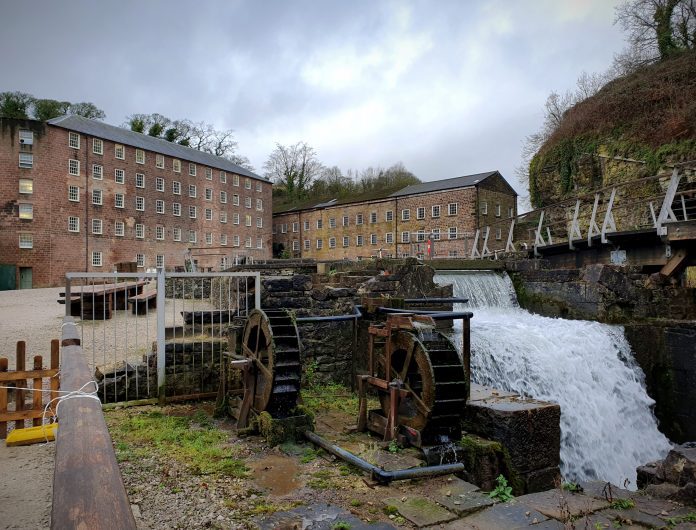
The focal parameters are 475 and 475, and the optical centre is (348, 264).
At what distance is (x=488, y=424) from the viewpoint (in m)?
5.25

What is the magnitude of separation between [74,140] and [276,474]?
140 feet

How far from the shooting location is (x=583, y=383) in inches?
360

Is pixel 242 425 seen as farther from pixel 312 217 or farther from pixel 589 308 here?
pixel 312 217

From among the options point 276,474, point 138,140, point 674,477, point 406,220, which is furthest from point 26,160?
point 674,477

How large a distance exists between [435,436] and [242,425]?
230cm

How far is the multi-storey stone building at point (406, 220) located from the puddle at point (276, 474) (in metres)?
29.2

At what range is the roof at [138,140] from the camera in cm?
3947

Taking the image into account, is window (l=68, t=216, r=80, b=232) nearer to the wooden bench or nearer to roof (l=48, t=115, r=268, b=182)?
roof (l=48, t=115, r=268, b=182)

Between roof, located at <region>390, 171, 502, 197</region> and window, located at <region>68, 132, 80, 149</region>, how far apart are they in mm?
27899

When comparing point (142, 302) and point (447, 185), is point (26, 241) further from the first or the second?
point (447, 185)

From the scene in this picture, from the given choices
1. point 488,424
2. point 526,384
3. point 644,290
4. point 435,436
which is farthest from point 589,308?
point 435,436

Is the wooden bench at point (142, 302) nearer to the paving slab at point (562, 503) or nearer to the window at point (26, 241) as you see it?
the paving slab at point (562, 503)

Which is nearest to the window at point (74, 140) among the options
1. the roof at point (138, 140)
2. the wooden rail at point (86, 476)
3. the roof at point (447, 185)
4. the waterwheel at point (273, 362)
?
the roof at point (138, 140)

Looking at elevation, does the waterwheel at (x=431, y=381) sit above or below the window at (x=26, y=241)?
below
